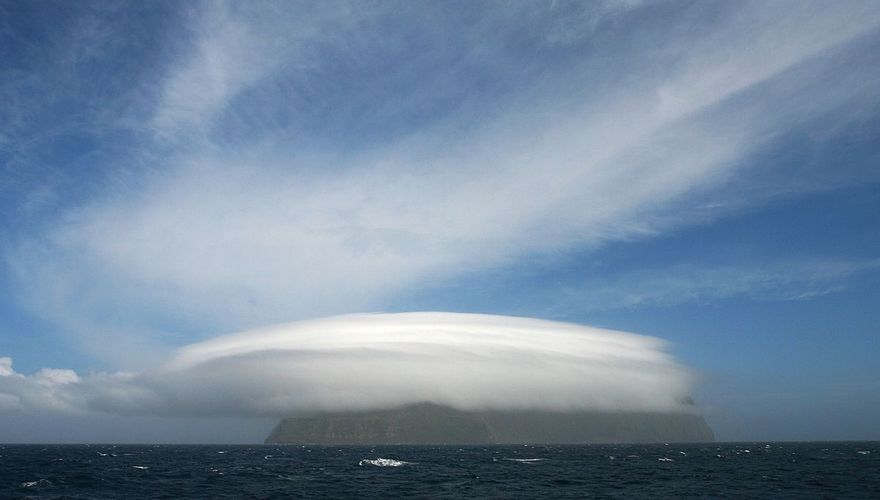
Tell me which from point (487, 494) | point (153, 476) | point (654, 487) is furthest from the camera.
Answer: point (153, 476)

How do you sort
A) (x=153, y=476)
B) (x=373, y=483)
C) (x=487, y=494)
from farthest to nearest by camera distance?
(x=153, y=476), (x=373, y=483), (x=487, y=494)

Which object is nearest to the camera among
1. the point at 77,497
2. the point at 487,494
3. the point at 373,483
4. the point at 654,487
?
the point at 77,497

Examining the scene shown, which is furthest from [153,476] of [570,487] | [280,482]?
[570,487]

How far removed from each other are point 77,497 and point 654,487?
7326cm

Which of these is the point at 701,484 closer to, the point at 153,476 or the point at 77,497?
the point at 77,497

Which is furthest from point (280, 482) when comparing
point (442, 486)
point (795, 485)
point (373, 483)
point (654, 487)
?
point (795, 485)

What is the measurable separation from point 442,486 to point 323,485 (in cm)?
1746

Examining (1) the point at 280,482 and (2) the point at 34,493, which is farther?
(1) the point at 280,482

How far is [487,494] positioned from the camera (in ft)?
248

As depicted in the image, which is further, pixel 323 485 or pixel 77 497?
pixel 323 485

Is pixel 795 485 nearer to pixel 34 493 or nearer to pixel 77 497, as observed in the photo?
pixel 77 497

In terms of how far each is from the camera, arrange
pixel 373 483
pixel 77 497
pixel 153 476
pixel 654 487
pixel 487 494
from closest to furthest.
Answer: pixel 77 497 → pixel 487 494 → pixel 654 487 → pixel 373 483 → pixel 153 476

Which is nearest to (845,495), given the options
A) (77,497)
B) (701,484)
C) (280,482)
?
(701,484)

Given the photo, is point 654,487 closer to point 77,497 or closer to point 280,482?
point 280,482
